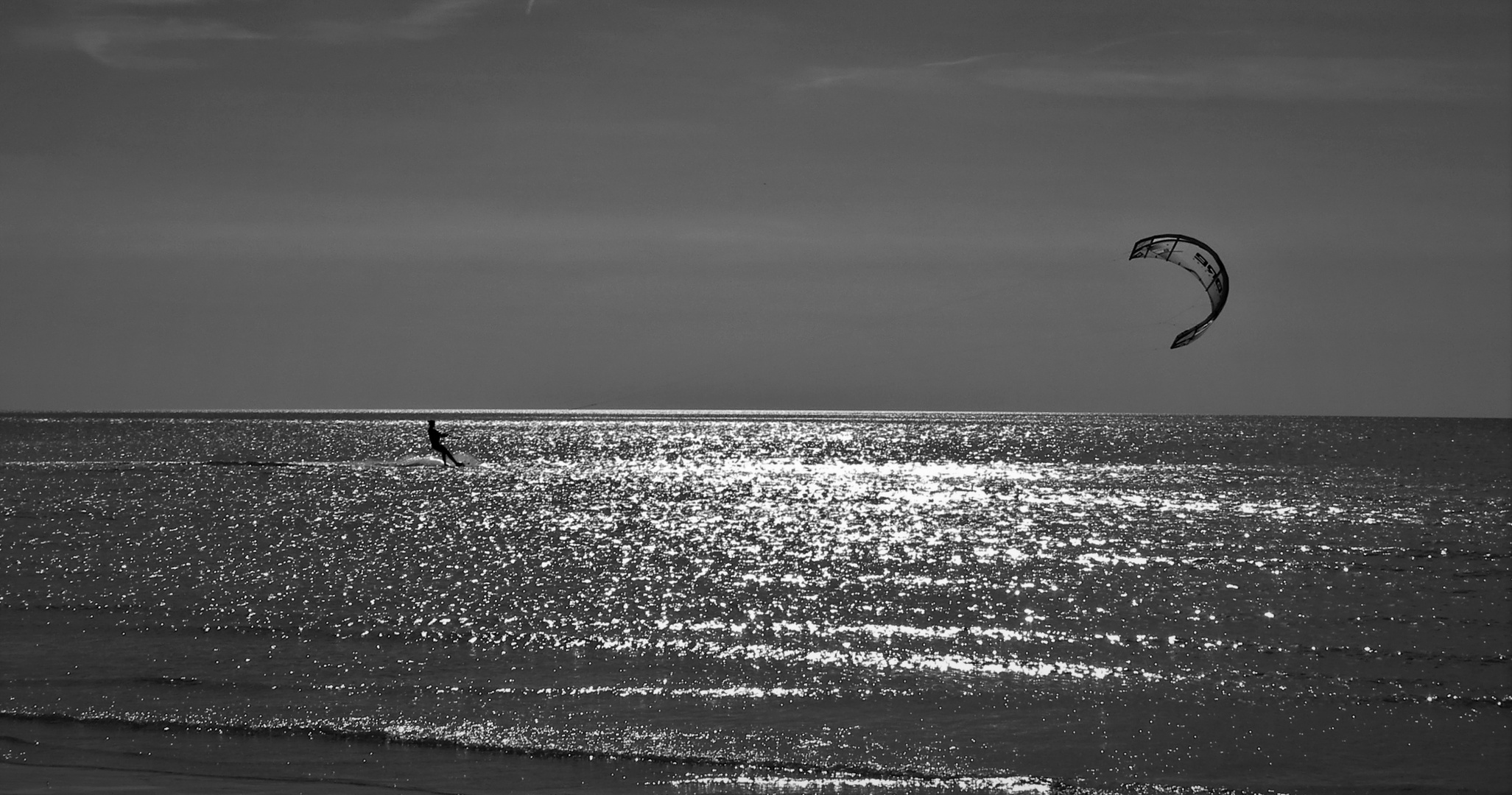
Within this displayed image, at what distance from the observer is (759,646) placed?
16906 millimetres

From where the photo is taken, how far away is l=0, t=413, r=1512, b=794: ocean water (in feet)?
37.4

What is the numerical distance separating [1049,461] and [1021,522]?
55.4 meters

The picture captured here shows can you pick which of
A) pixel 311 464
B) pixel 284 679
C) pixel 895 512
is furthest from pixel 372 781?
pixel 311 464

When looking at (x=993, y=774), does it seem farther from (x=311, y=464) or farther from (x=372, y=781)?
(x=311, y=464)

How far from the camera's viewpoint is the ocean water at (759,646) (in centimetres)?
1140

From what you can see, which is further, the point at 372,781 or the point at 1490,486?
the point at 1490,486

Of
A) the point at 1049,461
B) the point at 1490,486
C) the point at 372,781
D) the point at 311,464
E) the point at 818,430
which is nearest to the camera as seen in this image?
the point at 372,781

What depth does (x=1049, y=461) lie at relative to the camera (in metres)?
93.8

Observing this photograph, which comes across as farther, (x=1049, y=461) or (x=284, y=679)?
(x=1049, y=461)

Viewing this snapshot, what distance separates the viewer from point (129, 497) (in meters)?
45.7

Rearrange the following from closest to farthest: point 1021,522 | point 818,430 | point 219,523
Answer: point 219,523 < point 1021,522 < point 818,430

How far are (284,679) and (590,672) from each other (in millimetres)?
3571

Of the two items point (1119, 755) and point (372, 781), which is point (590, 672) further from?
point (1119, 755)

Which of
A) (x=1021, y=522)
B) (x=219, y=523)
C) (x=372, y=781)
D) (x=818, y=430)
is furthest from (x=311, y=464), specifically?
(x=818, y=430)
